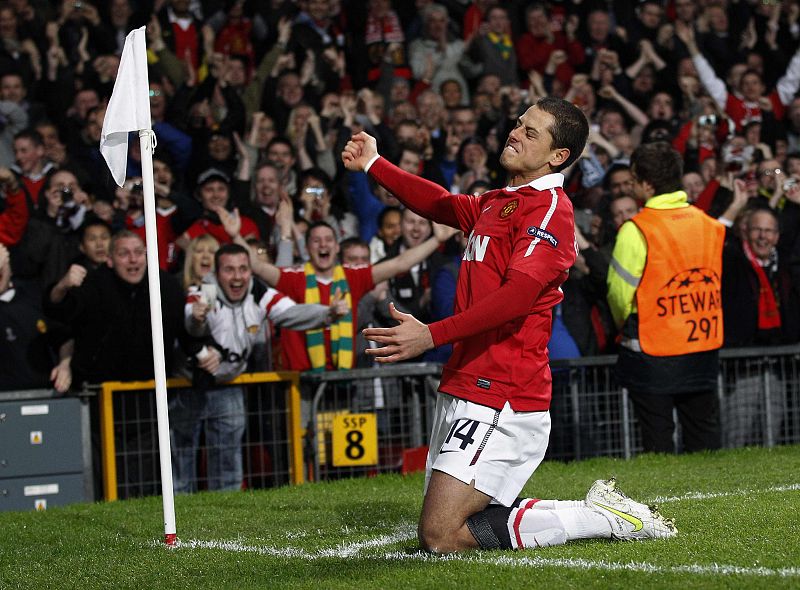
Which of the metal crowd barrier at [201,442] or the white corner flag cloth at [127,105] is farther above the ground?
the white corner flag cloth at [127,105]

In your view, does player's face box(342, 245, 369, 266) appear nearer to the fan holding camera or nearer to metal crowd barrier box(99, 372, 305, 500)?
metal crowd barrier box(99, 372, 305, 500)

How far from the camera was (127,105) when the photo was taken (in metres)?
7.21

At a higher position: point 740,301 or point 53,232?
point 53,232

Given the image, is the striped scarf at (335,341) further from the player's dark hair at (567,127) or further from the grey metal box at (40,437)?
the player's dark hair at (567,127)

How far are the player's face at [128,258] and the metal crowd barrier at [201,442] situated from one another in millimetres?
877

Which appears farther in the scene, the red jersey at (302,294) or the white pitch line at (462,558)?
the red jersey at (302,294)

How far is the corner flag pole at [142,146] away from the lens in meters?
7.09

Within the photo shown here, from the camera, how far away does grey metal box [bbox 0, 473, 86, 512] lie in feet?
31.8

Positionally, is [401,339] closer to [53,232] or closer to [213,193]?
[53,232]

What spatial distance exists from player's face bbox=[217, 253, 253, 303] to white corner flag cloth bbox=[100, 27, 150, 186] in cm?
332

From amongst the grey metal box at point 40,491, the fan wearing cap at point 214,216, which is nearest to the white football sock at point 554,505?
the grey metal box at point 40,491

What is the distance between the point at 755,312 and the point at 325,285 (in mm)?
4017

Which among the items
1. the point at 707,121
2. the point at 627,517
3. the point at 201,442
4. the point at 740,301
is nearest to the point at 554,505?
the point at 627,517

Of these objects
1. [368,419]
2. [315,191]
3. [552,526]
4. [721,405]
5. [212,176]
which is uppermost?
[212,176]
